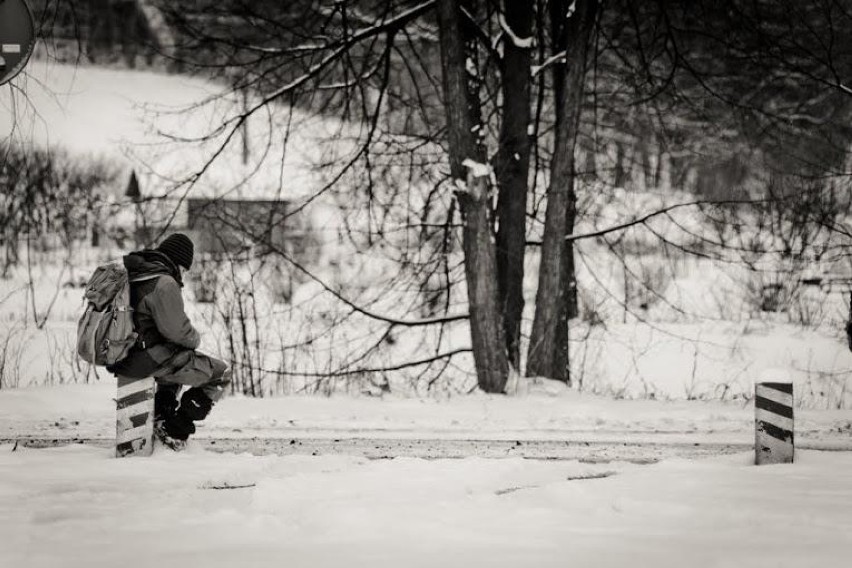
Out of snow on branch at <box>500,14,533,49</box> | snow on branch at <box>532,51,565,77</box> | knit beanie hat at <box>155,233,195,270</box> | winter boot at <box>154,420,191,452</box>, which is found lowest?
winter boot at <box>154,420,191,452</box>

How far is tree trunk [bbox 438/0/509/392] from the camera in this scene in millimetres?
9531

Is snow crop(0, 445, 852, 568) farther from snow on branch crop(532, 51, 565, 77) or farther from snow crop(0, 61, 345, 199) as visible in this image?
snow on branch crop(532, 51, 565, 77)

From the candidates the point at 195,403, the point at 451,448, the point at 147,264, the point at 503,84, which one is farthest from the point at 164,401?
the point at 503,84

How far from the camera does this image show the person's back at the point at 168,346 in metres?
5.77

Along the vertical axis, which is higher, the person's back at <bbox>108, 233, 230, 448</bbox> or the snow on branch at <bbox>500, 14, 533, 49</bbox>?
the snow on branch at <bbox>500, 14, 533, 49</bbox>

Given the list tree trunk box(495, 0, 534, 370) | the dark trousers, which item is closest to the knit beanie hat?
the dark trousers

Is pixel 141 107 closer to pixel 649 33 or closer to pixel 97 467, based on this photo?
pixel 97 467

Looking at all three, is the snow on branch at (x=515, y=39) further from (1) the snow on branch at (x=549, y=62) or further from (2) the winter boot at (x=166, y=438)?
(2) the winter boot at (x=166, y=438)

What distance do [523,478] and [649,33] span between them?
26.3ft

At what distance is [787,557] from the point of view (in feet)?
12.7

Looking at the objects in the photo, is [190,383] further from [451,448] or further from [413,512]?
[413,512]

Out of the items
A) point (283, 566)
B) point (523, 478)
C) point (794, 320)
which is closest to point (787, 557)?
point (523, 478)

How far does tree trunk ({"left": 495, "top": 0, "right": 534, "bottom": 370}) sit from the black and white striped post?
465cm

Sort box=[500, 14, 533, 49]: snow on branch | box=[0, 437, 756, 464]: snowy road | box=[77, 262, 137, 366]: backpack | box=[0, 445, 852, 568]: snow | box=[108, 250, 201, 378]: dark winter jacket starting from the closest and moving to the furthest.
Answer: box=[0, 445, 852, 568]: snow
box=[77, 262, 137, 366]: backpack
box=[108, 250, 201, 378]: dark winter jacket
box=[0, 437, 756, 464]: snowy road
box=[500, 14, 533, 49]: snow on branch
